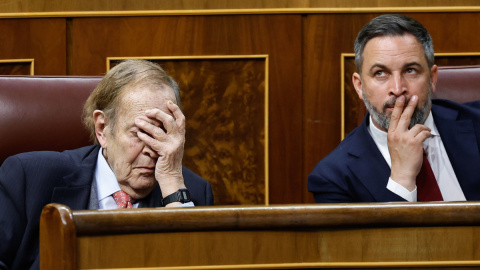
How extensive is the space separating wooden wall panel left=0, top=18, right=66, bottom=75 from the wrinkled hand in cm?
91

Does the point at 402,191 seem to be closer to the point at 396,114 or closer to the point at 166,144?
the point at 396,114

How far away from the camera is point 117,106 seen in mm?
1269

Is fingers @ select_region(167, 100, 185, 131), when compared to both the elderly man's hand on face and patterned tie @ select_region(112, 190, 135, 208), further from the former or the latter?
patterned tie @ select_region(112, 190, 135, 208)

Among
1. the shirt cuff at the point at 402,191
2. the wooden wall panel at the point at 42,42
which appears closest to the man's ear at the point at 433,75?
the shirt cuff at the point at 402,191

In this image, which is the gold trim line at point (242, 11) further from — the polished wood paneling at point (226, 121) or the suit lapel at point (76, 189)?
the suit lapel at point (76, 189)

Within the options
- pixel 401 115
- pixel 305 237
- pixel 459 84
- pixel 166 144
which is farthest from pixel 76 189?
pixel 459 84

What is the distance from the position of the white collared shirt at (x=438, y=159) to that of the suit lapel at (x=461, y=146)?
0.01 metres

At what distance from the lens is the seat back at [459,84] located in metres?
1.52

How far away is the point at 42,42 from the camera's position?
1.83m

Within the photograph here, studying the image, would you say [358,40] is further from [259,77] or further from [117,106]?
[117,106]

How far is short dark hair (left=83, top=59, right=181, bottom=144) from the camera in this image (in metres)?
1.27

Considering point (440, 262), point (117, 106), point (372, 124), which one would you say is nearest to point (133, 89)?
point (117, 106)

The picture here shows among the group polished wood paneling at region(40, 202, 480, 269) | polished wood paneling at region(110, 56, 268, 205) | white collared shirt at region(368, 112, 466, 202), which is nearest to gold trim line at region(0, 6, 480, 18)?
polished wood paneling at region(110, 56, 268, 205)

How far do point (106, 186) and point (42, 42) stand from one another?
2.38ft
